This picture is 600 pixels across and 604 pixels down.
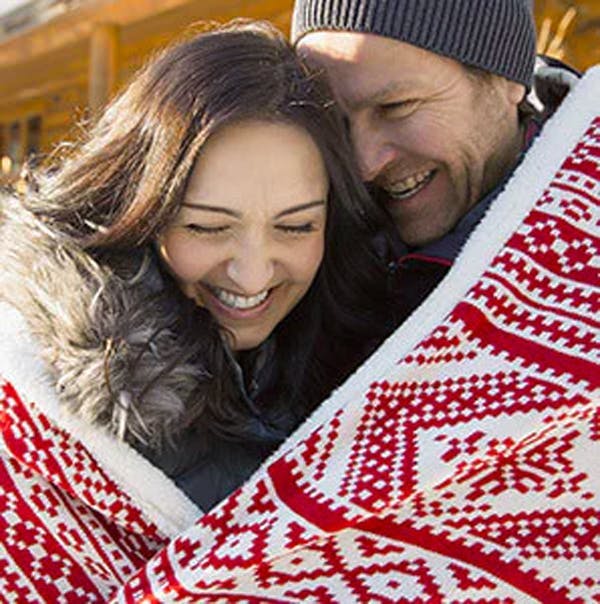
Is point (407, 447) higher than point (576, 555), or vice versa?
point (407, 447)

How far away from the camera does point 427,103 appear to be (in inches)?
89.4

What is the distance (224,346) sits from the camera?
2.04 m

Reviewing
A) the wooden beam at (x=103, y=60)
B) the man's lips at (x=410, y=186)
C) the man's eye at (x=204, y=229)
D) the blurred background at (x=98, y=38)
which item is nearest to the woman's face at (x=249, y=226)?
the man's eye at (x=204, y=229)

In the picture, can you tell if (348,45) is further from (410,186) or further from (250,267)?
(250,267)

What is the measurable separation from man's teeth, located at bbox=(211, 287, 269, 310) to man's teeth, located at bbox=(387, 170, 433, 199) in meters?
0.42

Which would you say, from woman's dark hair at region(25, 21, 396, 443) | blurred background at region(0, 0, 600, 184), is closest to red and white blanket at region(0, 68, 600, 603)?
woman's dark hair at region(25, 21, 396, 443)

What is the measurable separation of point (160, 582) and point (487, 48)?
125cm

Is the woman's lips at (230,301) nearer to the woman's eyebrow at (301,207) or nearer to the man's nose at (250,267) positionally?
the man's nose at (250,267)

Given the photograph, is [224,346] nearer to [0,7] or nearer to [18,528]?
[18,528]

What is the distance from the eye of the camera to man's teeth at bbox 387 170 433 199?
233 centimetres

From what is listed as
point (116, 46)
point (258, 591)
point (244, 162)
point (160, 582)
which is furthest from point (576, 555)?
point (116, 46)

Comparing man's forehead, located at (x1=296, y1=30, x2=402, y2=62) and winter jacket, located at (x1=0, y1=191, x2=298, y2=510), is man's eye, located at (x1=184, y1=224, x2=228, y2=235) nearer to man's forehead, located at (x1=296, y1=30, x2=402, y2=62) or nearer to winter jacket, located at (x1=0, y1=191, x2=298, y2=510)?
winter jacket, located at (x1=0, y1=191, x2=298, y2=510)

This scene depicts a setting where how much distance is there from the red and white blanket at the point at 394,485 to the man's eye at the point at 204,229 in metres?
0.33

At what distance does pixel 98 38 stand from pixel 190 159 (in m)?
4.90
